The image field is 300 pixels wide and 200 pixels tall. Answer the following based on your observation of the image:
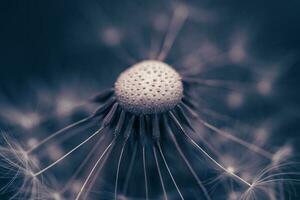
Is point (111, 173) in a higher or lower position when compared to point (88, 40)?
lower

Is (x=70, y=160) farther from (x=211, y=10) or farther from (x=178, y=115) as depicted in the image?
(x=211, y=10)

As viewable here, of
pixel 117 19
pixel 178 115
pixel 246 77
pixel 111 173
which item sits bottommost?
pixel 111 173

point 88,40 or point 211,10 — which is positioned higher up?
point 211,10

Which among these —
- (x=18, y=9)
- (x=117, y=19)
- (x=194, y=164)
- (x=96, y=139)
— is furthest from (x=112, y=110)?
(x=18, y=9)

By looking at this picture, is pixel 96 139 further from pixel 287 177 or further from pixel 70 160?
pixel 287 177

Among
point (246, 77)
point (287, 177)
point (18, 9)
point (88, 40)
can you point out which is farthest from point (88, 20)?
point (287, 177)

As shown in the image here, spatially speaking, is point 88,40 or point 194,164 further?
point 88,40
